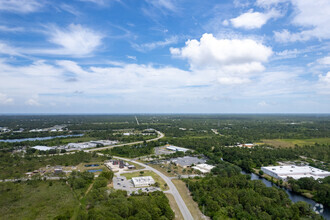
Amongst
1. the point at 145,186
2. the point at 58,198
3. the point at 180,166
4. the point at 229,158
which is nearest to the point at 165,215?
the point at 145,186

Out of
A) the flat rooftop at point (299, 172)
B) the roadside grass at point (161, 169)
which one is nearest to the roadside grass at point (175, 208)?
the roadside grass at point (161, 169)

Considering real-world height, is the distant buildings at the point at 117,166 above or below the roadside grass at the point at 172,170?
above

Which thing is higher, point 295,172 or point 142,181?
point 142,181

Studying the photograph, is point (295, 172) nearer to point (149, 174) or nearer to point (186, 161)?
point (186, 161)

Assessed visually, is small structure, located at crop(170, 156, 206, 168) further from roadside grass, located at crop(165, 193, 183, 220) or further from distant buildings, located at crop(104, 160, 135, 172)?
roadside grass, located at crop(165, 193, 183, 220)

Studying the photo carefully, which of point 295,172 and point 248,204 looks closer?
point 248,204

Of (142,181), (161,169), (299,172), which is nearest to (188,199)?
(142,181)

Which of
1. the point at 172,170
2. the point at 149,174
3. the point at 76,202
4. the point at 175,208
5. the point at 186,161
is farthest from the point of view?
the point at 186,161

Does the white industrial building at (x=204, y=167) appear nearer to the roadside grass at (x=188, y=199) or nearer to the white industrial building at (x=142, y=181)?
the roadside grass at (x=188, y=199)
